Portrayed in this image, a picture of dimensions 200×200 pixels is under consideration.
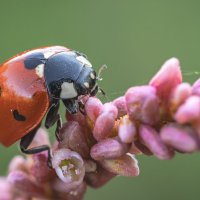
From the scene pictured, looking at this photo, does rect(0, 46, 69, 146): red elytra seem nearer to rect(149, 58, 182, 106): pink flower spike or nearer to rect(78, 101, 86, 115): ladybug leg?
rect(78, 101, 86, 115): ladybug leg

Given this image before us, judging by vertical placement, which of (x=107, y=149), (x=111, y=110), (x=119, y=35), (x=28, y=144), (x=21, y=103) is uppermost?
(x=111, y=110)

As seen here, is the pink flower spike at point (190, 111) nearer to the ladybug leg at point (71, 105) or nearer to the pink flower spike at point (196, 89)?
the pink flower spike at point (196, 89)

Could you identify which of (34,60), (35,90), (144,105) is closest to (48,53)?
(34,60)

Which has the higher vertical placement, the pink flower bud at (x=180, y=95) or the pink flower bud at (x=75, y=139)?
→ the pink flower bud at (x=180, y=95)

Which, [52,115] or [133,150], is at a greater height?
[133,150]

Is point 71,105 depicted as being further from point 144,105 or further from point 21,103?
point 144,105

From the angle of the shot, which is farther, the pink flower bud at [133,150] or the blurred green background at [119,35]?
the blurred green background at [119,35]

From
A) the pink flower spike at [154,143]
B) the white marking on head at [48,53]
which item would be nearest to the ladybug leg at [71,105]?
the white marking on head at [48,53]
